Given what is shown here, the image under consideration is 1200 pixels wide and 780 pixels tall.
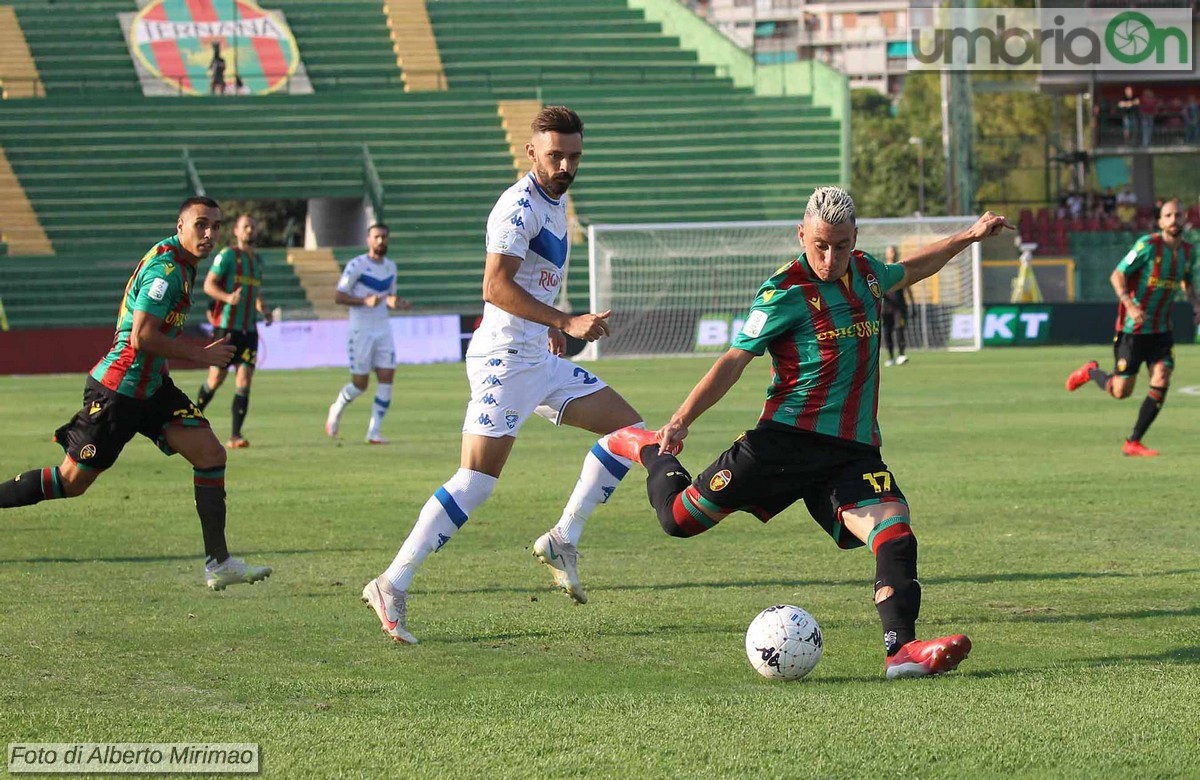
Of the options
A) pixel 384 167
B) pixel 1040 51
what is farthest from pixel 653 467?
pixel 1040 51

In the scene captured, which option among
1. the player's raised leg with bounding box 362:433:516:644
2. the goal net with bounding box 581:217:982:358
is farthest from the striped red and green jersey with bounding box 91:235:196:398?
the goal net with bounding box 581:217:982:358

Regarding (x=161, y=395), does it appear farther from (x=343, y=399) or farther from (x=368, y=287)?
(x=368, y=287)

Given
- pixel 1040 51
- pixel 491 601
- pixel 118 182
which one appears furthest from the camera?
pixel 1040 51

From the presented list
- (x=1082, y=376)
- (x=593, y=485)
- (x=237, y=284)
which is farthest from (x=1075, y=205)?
(x=593, y=485)

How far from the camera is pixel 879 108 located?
111m

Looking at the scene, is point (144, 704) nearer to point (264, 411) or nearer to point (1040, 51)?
point (264, 411)

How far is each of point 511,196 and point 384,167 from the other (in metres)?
36.0

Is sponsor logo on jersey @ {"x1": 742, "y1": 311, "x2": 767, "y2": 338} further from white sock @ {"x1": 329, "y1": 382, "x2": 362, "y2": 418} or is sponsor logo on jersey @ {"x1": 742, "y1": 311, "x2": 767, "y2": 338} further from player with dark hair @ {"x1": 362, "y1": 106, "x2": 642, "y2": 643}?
white sock @ {"x1": 329, "y1": 382, "x2": 362, "y2": 418}

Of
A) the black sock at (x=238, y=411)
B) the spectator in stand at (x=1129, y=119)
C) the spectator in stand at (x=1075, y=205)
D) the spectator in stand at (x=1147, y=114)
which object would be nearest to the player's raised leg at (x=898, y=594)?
the black sock at (x=238, y=411)

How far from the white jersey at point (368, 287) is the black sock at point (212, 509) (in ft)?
30.0

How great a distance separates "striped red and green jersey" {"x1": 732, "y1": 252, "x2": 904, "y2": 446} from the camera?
247 inches

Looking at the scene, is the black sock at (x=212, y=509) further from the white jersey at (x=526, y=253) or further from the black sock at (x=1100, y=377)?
the black sock at (x=1100, y=377)

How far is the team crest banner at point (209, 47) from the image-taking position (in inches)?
1752

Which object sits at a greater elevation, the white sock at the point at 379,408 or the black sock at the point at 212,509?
the black sock at the point at 212,509
